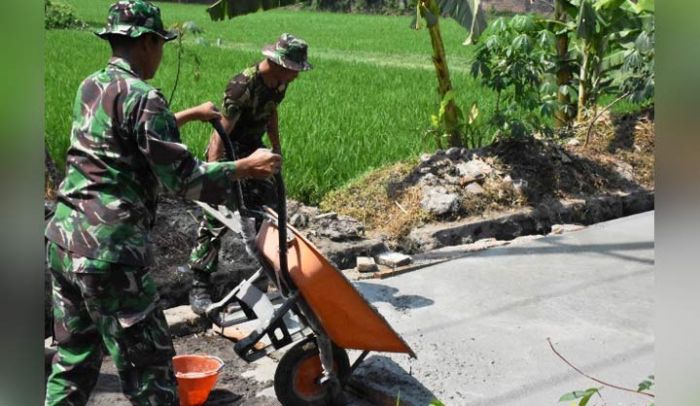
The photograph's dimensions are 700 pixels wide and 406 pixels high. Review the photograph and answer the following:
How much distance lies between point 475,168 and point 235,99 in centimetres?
328

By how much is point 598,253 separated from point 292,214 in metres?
2.20

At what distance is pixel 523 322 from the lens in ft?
17.1

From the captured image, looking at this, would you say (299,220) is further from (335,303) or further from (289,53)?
(335,303)

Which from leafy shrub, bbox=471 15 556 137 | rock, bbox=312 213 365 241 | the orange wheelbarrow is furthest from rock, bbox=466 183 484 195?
the orange wheelbarrow

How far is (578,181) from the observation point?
819 centimetres

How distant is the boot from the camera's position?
5113 millimetres

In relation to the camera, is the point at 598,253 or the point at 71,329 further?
the point at 598,253

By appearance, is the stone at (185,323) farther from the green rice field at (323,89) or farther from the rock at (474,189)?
the rock at (474,189)

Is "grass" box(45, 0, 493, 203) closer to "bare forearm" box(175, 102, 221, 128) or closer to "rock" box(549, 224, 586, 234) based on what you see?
"rock" box(549, 224, 586, 234)

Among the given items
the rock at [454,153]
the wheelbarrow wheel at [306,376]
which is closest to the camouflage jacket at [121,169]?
the wheelbarrow wheel at [306,376]

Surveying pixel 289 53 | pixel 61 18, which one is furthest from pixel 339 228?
pixel 61 18
